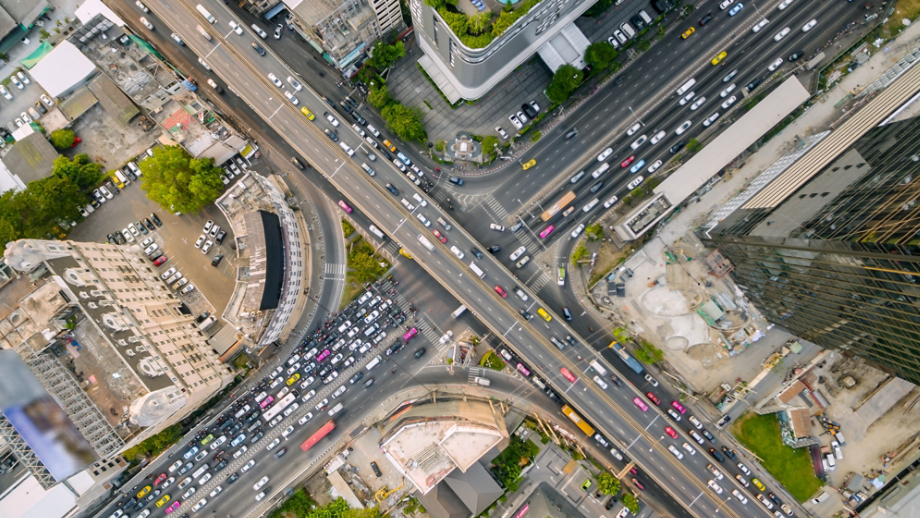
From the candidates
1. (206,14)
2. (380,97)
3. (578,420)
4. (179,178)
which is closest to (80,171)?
(179,178)

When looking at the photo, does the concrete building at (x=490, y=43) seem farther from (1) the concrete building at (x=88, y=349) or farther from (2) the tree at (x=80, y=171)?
(1) the concrete building at (x=88, y=349)

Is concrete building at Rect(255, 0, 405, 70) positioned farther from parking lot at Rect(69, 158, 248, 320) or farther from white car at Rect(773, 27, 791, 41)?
white car at Rect(773, 27, 791, 41)

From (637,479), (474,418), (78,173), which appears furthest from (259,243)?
(637,479)

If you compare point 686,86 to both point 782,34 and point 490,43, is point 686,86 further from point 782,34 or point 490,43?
point 490,43

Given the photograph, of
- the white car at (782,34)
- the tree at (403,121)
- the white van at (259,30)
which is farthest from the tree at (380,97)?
the white car at (782,34)

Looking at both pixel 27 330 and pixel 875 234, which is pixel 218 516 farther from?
pixel 875 234

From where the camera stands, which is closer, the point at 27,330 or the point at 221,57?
the point at 27,330
